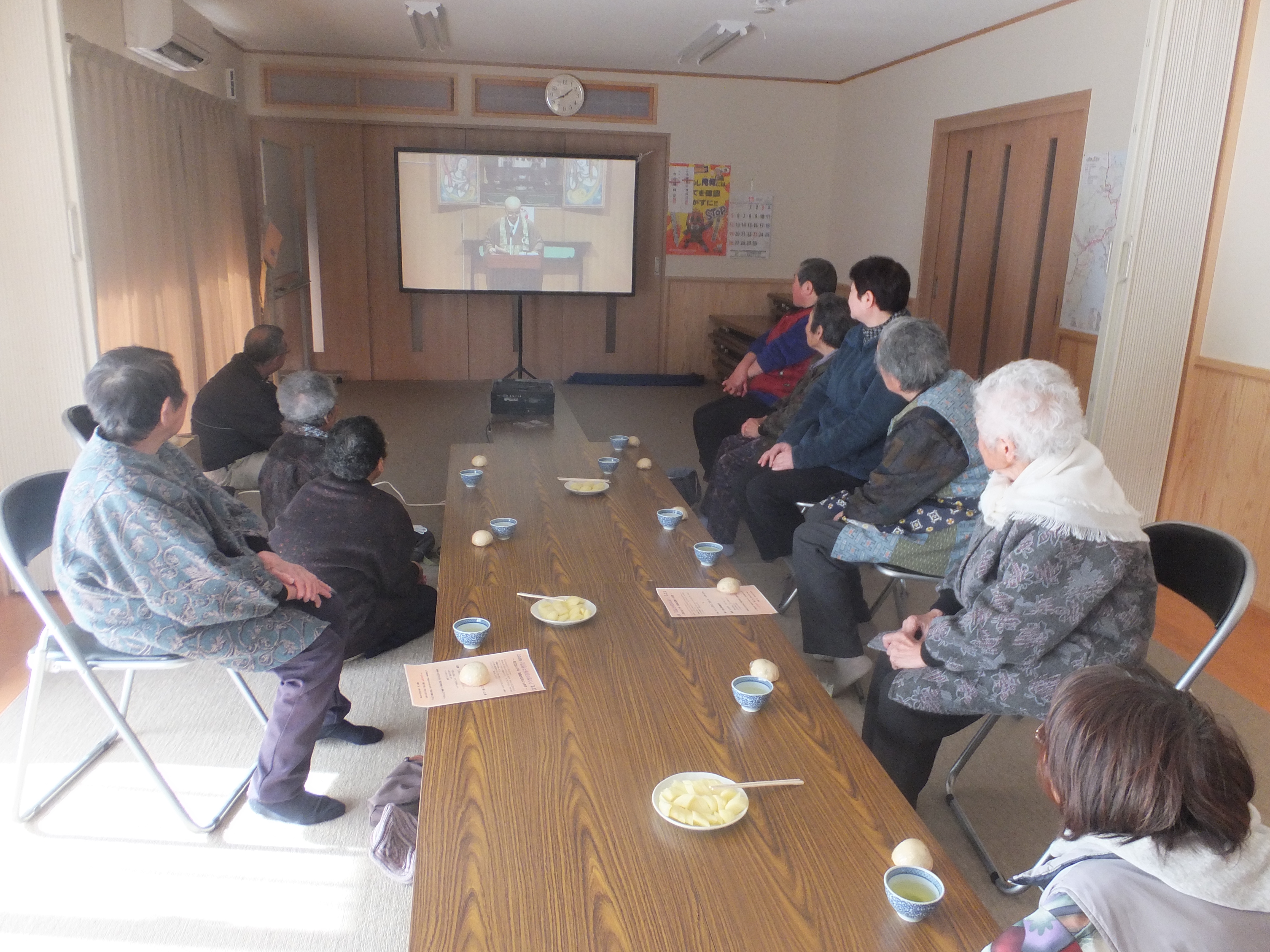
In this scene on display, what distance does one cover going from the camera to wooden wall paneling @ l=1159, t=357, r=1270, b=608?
3.23 m

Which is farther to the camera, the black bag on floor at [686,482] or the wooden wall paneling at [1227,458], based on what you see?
the black bag on floor at [686,482]

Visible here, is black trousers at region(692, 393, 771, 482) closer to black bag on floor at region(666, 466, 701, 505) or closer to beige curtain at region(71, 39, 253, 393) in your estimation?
black bag on floor at region(666, 466, 701, 505)

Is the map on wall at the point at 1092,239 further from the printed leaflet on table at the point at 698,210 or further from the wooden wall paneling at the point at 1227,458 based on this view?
the printed leaflet on table at the point at 698,210

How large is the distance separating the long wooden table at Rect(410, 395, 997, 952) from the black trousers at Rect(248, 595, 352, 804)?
300mm

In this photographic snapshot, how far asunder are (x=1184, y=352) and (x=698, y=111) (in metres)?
4.37

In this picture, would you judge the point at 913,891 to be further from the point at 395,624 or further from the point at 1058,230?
the point at 1058,230

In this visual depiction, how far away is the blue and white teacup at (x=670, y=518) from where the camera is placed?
2.38 metres

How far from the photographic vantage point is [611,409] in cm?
636

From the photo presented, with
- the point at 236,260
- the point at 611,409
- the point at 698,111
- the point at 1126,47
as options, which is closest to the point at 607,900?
the point at 1126,47

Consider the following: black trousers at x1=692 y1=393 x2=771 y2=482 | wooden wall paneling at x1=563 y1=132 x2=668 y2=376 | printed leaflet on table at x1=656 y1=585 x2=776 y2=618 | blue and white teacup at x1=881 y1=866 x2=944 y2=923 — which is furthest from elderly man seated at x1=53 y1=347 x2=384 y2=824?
wooden wall paneling at x1=563 y1=132 x2=668 y2=376

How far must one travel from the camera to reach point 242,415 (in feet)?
11.7

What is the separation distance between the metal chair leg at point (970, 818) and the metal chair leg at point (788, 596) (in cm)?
98

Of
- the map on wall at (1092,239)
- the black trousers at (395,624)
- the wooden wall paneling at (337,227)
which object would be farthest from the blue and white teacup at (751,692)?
the wooden wall paneling at (337,227)

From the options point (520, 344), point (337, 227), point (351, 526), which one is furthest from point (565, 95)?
point (351, 526)
